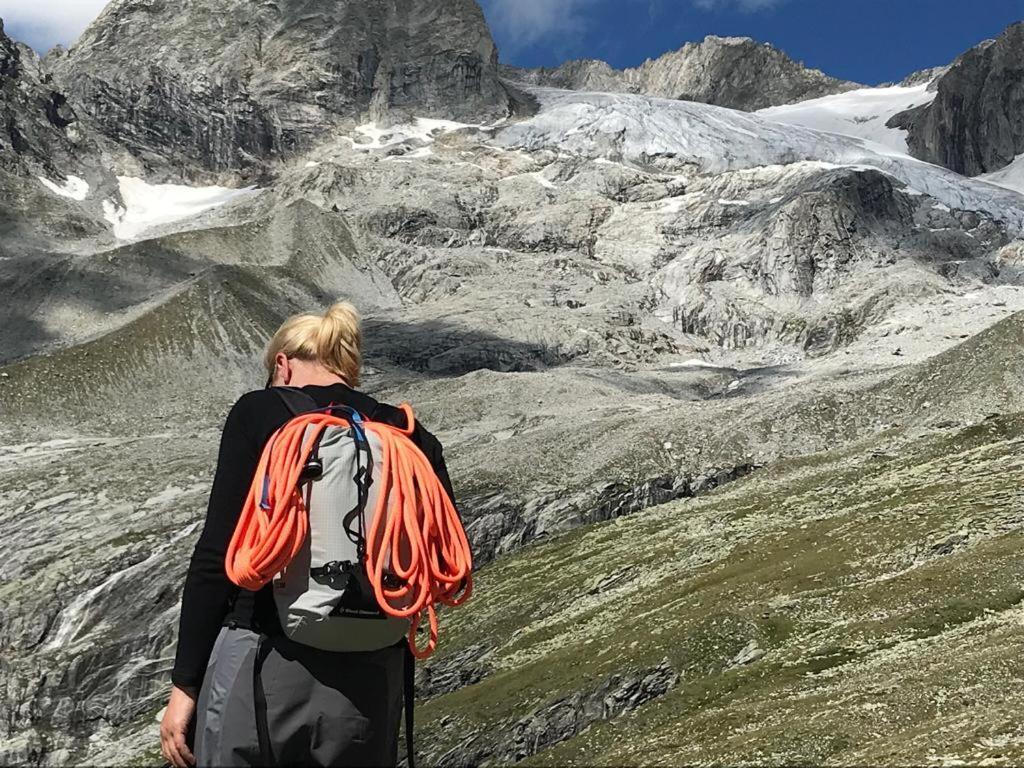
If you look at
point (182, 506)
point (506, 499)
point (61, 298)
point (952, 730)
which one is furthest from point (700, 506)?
point (61, 298)

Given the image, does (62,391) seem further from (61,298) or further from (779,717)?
(779,717)

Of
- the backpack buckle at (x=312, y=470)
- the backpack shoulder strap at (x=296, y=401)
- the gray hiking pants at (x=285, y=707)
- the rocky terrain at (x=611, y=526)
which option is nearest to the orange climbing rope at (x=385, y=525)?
the backpack buckle at (x=312, y=470)

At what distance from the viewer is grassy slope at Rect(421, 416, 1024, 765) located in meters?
25.4

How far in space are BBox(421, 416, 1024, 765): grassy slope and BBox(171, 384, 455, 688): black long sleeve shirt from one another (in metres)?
17.2

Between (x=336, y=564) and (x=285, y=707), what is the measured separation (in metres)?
1.02

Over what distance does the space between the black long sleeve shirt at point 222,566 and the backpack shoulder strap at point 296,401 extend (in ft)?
0.15

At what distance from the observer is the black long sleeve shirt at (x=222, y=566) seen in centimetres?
707

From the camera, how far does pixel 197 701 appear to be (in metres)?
7.14

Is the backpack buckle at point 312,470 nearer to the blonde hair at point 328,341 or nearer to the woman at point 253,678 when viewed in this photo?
the woman at point 253,678

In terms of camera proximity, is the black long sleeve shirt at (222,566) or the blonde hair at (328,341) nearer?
the black long sleeve shirt at (222,566)

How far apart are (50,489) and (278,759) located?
99959 millimetres

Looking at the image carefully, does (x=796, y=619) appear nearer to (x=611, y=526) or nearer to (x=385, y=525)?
→ (x=385, y=525)

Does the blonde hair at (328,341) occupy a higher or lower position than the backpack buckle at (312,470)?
higher

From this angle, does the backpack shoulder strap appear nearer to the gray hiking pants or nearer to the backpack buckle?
the backpack buckle
